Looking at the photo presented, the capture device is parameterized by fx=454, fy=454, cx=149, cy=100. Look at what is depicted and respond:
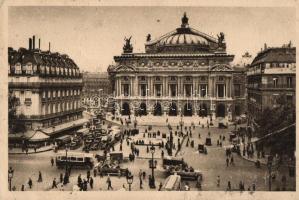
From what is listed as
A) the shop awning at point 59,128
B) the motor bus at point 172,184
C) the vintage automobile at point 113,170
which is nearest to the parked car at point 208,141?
the vintage automobile at point 113,170

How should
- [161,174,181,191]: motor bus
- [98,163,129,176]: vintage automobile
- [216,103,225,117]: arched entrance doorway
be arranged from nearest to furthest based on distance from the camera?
[161,174,181,191]: motor bus < [98,163,129,176]: vintage automobile < [216,103,225,117]: arched entrance doorway

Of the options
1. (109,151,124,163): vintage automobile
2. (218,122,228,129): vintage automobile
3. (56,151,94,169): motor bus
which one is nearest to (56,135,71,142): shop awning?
(56,151,94,169): motor bus

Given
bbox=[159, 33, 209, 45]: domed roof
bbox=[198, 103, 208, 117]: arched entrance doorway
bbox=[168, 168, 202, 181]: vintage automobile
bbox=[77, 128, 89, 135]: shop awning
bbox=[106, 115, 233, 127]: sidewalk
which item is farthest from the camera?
bbox=[106, 115, 233, 127]: sidewalk

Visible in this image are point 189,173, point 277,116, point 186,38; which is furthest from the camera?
point 186,38

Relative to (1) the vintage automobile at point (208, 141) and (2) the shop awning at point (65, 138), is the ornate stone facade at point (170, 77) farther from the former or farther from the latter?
(2) the shop awning at point (65, 138)

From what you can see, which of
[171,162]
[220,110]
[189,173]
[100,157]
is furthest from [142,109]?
[189,173]

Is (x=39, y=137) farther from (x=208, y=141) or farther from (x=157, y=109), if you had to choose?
(x=157, y=109)

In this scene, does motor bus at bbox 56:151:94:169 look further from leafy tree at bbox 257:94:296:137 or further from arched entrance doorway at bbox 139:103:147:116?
arched entrance doorway at bbox 139:103:147:116
